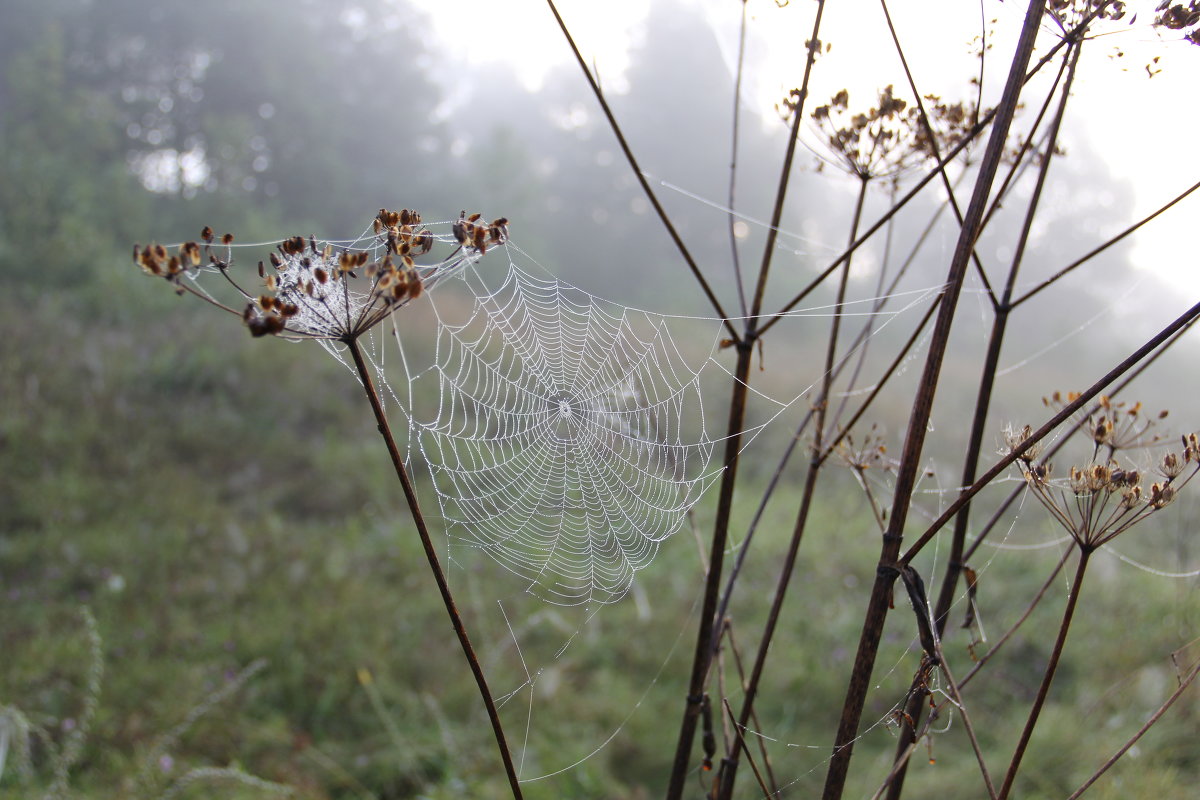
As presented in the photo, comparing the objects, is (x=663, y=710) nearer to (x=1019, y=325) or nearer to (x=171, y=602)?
(x=171, y=602)

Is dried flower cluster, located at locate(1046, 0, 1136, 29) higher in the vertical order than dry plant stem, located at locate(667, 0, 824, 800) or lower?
higher

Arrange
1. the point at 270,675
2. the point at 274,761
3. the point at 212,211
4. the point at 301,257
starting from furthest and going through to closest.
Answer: the point at 212,211, the point at 270,675, the point at 274,761, the point at 301,257

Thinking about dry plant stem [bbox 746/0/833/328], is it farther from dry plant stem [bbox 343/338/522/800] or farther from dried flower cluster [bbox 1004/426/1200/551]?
dry plant stem [bbox 343/338/522/800]

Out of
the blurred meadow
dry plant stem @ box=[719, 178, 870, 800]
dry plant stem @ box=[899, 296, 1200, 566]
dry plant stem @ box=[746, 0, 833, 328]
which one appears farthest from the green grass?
dry plant stem @ box=[899, 296, 1200, 566]

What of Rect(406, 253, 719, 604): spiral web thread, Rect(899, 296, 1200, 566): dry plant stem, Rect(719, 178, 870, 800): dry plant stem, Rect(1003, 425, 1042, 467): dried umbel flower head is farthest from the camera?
Rect(406, 253, 719, 604): spiral web thread

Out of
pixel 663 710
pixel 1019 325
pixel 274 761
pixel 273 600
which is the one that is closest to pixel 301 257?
pixel 274 761

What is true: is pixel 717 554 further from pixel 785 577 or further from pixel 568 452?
pixel 568 452

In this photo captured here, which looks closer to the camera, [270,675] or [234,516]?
[270,675]
